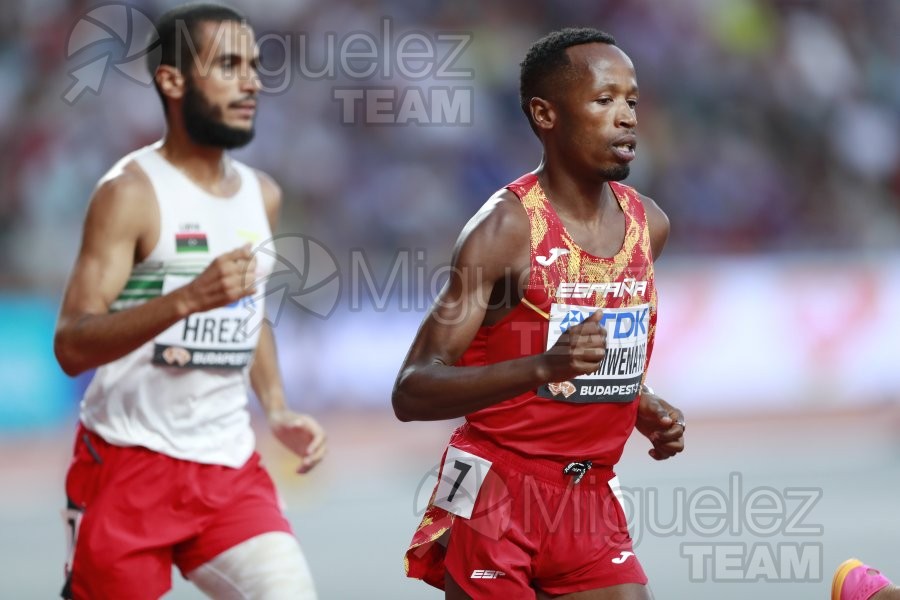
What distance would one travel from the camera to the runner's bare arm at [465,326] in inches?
145

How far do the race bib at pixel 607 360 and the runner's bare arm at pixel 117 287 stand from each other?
35.5 inches

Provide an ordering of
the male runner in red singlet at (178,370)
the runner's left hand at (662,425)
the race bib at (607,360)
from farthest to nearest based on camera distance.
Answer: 1. the male runner in red singlet at (178,370)
2. the runner's left hand at (662,425)
3. the race bib at (607,360)

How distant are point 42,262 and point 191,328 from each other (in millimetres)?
6577

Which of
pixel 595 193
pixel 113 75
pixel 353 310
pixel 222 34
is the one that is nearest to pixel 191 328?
pixel 222 34

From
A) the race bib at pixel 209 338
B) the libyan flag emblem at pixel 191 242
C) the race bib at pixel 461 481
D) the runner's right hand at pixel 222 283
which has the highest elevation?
the libyan flag emblem at pixel 191 242

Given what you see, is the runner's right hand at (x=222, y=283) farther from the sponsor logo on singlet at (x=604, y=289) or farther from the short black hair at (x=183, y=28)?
the short black hair at (x=183, y=28)

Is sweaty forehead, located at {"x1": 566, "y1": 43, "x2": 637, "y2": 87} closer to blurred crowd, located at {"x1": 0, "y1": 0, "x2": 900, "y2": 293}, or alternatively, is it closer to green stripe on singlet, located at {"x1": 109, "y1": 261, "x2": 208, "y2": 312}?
green stripe on singlet, located at {"x1": 109, "y1": 261, "x2": 208, "y2": 312}

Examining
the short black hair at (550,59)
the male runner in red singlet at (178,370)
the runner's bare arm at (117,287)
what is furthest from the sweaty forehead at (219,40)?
the short black hair at (550,59)

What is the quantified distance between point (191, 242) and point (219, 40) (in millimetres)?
702

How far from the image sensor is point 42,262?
10.7 meters

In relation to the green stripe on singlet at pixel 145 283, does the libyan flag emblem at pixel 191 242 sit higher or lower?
higher

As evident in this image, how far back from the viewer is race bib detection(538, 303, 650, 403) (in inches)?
155

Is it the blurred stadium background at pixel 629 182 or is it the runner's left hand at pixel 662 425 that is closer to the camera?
the runner's left hand at pixel 662 425

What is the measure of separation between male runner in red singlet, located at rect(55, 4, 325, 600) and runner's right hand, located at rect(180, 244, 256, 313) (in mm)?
286
